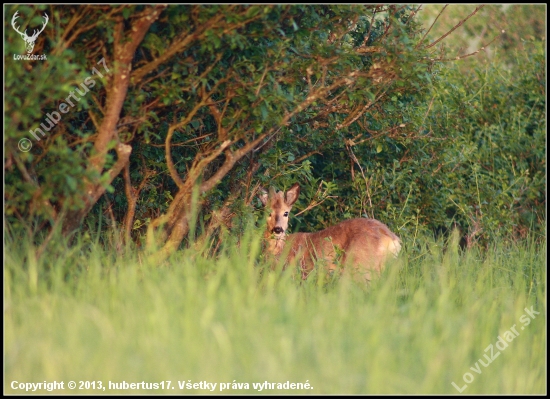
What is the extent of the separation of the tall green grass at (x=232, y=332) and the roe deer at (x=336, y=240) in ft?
6.19

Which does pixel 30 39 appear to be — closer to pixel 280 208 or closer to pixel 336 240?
pixel 280 208

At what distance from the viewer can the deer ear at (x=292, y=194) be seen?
8.24 metres

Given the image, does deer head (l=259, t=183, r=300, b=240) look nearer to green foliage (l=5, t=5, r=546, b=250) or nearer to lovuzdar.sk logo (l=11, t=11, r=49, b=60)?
green foliage (l=5, t=5, r=546, b=250)

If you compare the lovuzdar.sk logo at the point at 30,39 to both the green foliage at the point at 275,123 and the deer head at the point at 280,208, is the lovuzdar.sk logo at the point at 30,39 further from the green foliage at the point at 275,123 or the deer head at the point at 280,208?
the deer head at the point at 280,208

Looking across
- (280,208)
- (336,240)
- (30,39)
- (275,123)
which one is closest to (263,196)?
(280,208)

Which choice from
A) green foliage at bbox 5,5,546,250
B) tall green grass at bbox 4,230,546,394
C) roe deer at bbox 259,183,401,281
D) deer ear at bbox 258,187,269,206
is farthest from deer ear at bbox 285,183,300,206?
tall green grass at bbox 4,230,546,394

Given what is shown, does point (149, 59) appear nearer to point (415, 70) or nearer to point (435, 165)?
point (415, 70)

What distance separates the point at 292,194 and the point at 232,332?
4.18 metres

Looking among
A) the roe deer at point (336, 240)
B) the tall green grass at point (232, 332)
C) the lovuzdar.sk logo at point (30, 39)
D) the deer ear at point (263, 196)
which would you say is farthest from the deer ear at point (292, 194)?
the lovuzdar.sk logo at point (30, 39)

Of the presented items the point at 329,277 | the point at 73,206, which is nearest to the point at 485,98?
the point at 329,277

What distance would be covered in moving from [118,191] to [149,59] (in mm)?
1408

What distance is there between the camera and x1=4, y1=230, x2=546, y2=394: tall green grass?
3988 mm

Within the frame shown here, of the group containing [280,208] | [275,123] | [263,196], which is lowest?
[280,208]

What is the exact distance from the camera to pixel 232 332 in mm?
4254
